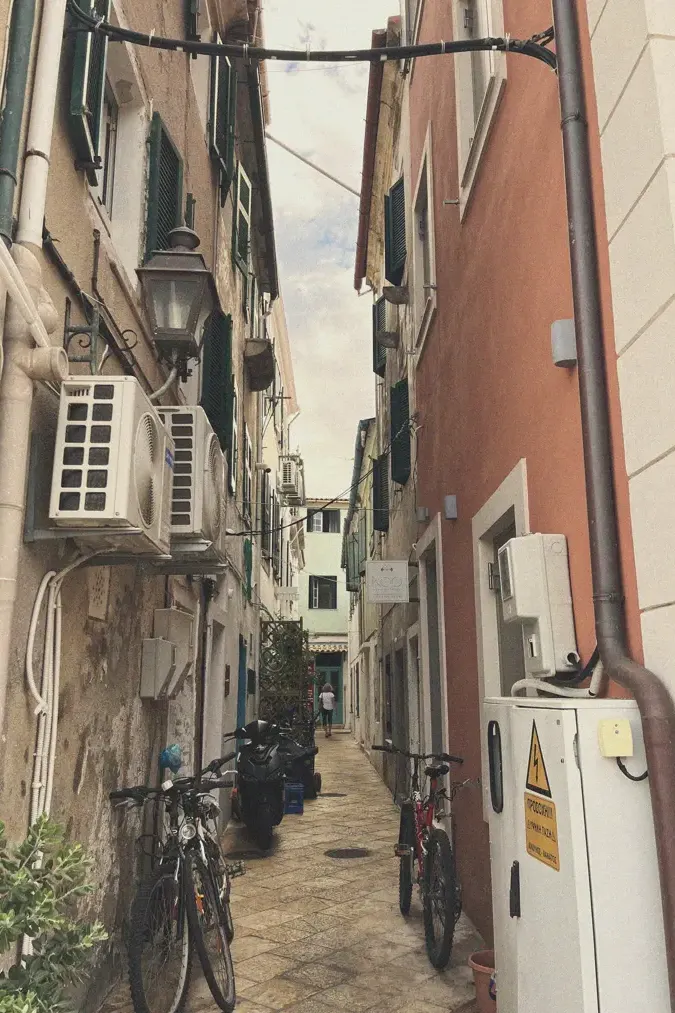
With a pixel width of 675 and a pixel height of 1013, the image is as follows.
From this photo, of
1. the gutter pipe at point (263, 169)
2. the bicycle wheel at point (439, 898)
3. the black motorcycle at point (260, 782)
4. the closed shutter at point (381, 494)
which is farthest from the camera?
the closed shutter at point (381, 494)

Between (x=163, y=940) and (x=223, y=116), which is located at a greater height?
(x=223, y=116)

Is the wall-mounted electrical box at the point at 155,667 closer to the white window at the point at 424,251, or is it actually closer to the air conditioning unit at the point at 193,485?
the air conditioning unit at the point at 193,485

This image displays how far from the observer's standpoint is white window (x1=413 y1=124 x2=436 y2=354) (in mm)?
7363

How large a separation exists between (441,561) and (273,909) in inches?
118

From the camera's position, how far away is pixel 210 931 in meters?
4.03

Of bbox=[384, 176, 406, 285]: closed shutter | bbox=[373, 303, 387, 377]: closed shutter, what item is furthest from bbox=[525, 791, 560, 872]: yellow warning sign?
bbox=[373, 303, 387, 377]: closed shutter

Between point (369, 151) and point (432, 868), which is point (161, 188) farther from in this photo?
point (369, 151)

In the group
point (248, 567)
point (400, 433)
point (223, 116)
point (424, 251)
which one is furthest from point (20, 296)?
point (248, 567)

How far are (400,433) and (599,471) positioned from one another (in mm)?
6637

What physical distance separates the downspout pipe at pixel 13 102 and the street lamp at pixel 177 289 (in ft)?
4.87

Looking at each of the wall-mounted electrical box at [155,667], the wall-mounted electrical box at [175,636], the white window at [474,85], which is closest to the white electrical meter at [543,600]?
the wall-mounted electrical box at [155,667]

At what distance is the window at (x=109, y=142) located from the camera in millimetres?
4648

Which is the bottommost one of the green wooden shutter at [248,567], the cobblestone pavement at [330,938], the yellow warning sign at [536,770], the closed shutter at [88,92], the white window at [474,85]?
the cobblestone pavement at [330,938]

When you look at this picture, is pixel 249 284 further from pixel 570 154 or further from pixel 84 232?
pixel 570 154
